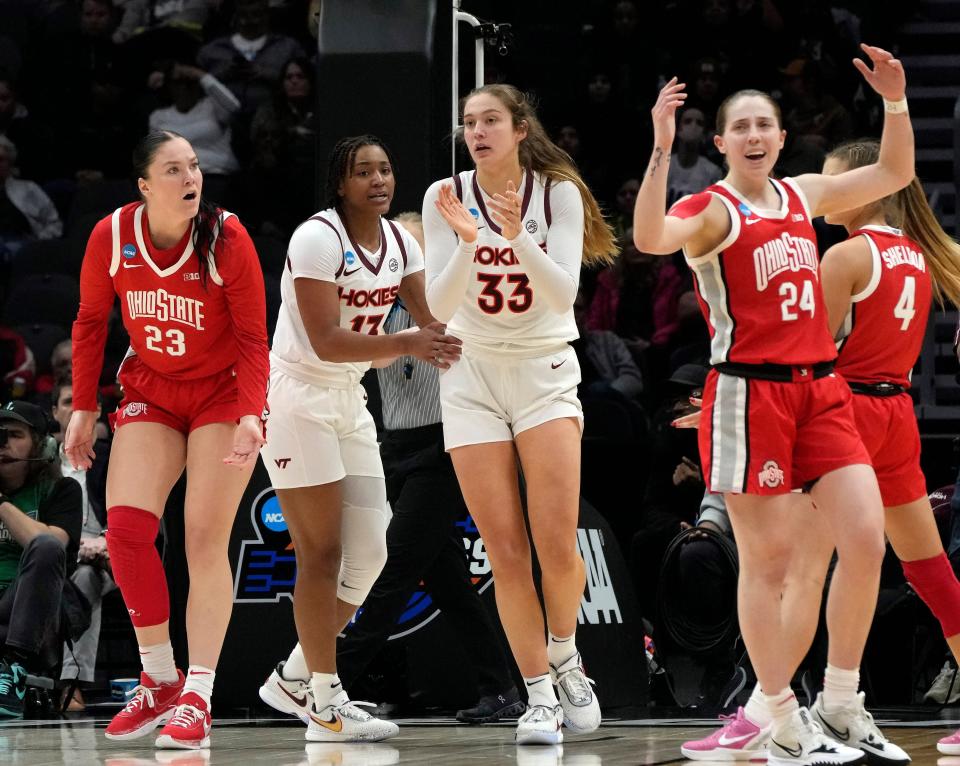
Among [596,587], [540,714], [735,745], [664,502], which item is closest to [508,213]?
[540,714]

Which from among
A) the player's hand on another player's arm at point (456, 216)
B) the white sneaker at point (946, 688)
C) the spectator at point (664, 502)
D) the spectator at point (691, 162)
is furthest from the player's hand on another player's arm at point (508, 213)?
the spectator at point (691, 162)

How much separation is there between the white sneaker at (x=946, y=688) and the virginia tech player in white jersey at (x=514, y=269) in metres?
2.63

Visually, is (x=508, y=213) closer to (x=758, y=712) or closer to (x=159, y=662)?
(x=758, y=712)

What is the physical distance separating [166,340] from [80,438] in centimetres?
46

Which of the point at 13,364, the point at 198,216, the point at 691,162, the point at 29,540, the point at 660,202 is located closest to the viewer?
the point at 660,202

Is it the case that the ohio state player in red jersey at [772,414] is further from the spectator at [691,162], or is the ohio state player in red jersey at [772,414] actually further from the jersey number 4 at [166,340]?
the spectator at [691,162]

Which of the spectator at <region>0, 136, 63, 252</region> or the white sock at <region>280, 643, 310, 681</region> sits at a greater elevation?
the spectator at <region>0, 136, 63, 252</region>

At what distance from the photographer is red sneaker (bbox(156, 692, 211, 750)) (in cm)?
509

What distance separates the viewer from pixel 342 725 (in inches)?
211

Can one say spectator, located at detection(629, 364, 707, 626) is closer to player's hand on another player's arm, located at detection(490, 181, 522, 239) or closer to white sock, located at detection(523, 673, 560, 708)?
white sock, located at detection(523, 673, 560, 708)

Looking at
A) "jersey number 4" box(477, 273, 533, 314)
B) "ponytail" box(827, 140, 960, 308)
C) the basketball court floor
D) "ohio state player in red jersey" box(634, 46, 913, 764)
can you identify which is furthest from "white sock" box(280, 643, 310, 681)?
"ponytail" box(827, 140, 960, 308)

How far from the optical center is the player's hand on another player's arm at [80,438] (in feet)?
17.7

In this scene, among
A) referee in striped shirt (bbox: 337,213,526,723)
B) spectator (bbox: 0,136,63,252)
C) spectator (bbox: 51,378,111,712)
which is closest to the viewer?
referee in striped shirt (bbox: 337,213,526,723)

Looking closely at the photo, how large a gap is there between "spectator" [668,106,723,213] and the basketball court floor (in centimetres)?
573
